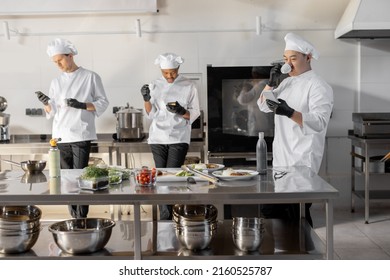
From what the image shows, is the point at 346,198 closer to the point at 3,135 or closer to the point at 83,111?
the point at 83,111

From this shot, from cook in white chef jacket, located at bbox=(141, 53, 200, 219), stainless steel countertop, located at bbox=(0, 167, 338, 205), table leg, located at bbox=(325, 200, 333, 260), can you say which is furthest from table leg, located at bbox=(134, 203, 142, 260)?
cook in white chef jacket, located at bbox=(141, 53, 200, 219)

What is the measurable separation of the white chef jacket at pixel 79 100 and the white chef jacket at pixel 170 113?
457mm

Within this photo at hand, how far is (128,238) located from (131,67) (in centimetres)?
281

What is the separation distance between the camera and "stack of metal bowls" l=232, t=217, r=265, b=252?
10.1 feet

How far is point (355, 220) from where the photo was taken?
18.1ft

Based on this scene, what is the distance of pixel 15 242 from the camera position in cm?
312

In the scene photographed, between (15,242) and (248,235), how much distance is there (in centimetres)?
124

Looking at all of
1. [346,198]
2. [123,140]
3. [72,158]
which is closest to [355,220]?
[346,198]

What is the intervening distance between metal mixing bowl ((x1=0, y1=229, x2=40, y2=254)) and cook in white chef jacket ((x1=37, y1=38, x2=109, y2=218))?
1742 mm

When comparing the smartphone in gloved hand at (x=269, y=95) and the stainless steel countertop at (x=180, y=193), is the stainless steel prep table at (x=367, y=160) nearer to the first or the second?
the smartphone in gloved hand at (x=269, y=95)

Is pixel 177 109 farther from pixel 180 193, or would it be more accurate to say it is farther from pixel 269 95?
pixel 180 193

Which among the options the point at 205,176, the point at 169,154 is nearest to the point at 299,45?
the point at 205,176

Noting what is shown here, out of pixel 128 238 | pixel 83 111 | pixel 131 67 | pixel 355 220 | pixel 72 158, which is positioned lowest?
pixel 355 220

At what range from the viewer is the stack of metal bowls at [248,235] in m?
3.07
